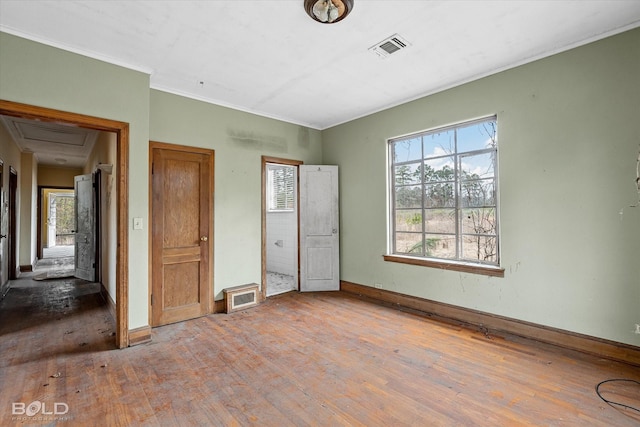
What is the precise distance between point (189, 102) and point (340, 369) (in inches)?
141

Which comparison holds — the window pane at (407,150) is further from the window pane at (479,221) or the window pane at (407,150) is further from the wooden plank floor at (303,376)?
the wooden plank floor at (303,376)

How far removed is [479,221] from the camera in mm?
3508

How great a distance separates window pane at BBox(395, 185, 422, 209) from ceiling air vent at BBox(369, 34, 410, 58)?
1855 mm

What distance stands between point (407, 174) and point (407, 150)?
348 millimetres

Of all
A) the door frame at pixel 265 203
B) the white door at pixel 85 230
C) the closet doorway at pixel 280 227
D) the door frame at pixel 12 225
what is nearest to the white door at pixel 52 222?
the door frame at pixel 12 225

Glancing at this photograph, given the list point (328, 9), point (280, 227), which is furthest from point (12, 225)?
point (328, 9)

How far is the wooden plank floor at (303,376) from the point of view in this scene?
6.38 ft

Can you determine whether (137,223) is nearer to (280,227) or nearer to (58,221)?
(280,227)

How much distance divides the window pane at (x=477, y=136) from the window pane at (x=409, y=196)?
30.0 inches

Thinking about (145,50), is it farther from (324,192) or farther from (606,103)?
(606,103)

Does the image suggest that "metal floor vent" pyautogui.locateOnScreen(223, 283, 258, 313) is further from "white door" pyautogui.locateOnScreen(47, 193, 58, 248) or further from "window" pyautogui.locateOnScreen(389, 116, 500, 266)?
"white door" pyautogui.locateOnScreen(47, 193, 58, 248)

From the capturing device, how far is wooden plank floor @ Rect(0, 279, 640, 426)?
6.38 feet

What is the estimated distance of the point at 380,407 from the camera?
79.6 inches

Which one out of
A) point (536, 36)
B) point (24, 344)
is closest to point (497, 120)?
point (536, 36)
